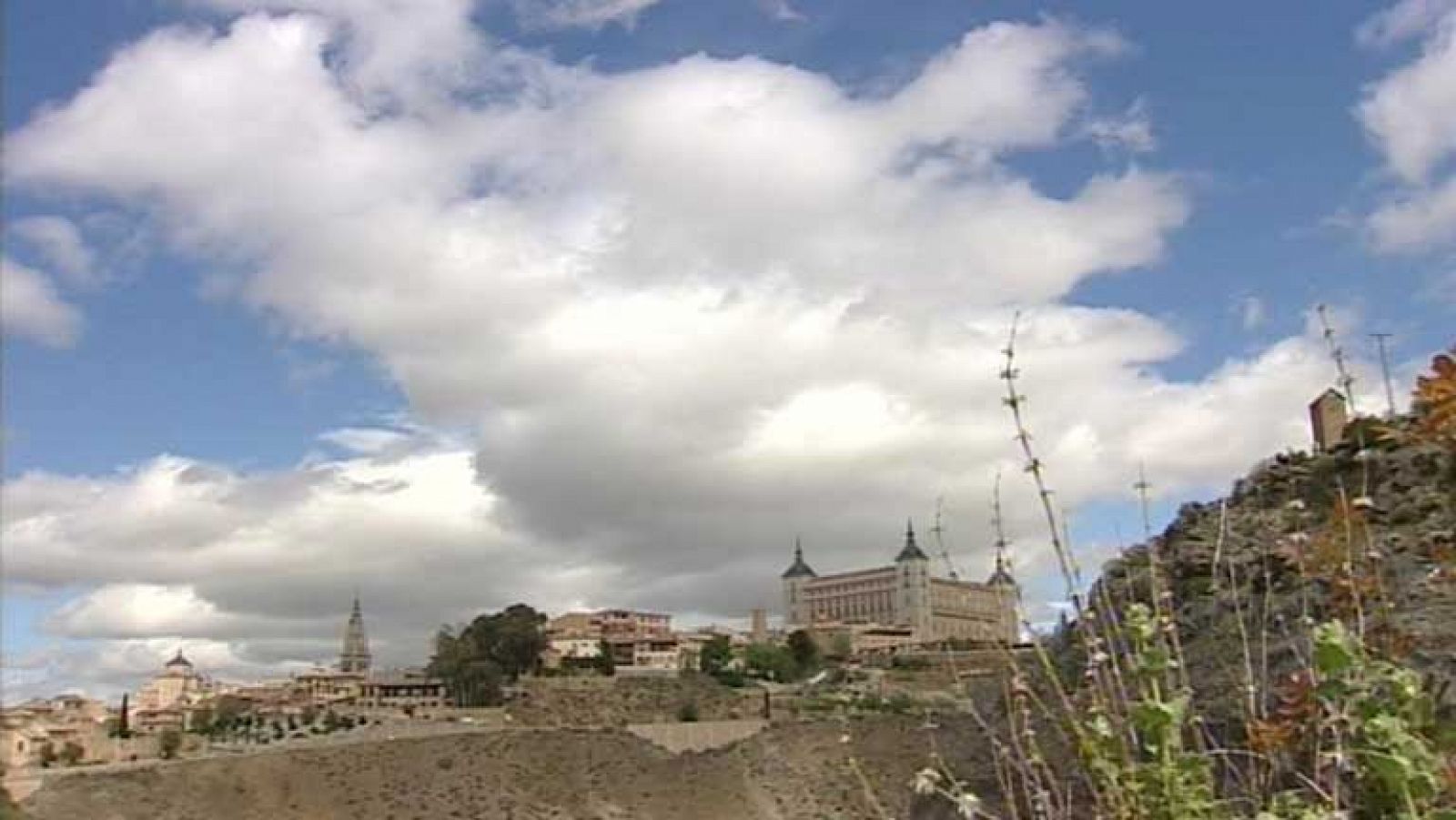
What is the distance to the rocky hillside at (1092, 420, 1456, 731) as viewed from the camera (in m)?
2.32

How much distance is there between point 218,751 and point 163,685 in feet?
203

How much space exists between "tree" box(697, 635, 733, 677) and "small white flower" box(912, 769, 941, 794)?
212 ft

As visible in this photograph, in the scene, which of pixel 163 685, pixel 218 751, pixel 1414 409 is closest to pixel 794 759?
pixel 218 751

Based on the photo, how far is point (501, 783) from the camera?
136 ft

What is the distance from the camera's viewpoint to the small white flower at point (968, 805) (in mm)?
1625

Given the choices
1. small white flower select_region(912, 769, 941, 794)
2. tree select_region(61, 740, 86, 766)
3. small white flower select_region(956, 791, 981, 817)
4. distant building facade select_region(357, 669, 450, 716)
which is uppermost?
distant building facade select_region(357, 669, 450, 716)

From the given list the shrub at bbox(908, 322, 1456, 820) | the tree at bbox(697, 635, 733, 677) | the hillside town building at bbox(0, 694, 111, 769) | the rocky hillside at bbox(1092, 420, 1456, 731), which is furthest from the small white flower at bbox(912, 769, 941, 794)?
the tree at bbox(697, 635, 733, 677)

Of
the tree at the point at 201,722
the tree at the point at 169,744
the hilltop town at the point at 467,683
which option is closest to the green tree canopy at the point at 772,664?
the hilltop town at the point at 467,683

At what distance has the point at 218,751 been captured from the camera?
159 ft

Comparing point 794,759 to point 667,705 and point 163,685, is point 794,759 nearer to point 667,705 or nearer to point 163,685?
point 667,705

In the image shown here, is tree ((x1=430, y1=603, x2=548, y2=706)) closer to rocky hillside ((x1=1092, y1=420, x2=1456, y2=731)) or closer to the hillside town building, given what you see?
the hillside town building

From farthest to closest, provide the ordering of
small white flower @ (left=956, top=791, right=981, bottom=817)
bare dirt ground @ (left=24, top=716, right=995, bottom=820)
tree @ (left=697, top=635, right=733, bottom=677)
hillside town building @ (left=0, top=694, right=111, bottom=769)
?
tree @ (left=697, top=635, right=733, bottom=677) → hillside town building @ (left=0, top=694, right=111, bottom=769) → bare dirt ground @ (left=24, top=716, right=995, bottom=820) → small white flower @ (left=956, top=791, right=981, bottom=817)

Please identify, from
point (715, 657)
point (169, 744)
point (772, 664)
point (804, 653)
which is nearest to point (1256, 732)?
point (169, 744)

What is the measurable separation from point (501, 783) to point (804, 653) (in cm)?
3158
